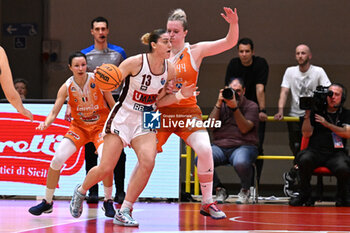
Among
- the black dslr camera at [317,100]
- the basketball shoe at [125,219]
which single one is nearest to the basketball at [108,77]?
Result: the basketball shoe at [125,219]

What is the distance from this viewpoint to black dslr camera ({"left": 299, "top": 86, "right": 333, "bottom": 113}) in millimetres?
8758

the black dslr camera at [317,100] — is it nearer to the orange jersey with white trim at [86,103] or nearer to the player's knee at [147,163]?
the orange jersey with white trim at [86,103]

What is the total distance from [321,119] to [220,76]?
15.0ft

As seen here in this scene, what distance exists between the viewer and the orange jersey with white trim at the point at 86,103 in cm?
721

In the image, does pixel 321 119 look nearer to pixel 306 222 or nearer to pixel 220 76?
pixel 306 222

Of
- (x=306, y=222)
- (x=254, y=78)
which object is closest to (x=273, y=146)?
(x=254, y=78)

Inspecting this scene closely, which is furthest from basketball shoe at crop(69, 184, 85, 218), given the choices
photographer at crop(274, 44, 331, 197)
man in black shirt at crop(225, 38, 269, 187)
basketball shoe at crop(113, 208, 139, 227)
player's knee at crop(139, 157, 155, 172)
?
photographer at crop(274, 44, 331, 197)

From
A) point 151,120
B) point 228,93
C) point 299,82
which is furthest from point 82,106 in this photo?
point 299,82

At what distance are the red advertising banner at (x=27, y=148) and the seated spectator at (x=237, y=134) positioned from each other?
1.97 metres

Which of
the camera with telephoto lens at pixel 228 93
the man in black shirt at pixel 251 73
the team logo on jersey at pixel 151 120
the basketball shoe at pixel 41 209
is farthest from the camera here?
the man in black shirt at pixel 251 73

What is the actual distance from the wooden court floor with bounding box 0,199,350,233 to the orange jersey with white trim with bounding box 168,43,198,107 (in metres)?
1.18

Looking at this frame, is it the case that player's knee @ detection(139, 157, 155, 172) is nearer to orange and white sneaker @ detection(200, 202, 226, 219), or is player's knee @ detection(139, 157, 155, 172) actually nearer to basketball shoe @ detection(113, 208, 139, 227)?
basketball shoe @ detection(113, 208, 139, 227)

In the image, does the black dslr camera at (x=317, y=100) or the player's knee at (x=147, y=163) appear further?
the black dslr camera at (x=317, y=100)

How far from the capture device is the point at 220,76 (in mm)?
13180
